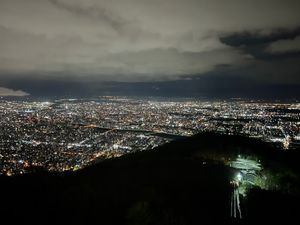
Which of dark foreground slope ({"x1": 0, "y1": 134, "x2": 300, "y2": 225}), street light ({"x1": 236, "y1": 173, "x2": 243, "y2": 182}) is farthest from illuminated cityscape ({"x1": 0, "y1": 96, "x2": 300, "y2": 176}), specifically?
street light ({"x1": 236, "y1": 173, "x2": 243, "y2": 182})

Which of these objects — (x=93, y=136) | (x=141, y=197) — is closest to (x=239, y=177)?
(x=141, y=197)

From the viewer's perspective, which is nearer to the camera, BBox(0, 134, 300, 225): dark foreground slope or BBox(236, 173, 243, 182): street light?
BBox(0, 134, 300, 225): dark foreground slope

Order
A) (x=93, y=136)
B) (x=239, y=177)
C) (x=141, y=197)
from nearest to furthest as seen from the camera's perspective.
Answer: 1. (x=141, y=197)
2. (x=239, y=177)
3. (x=93, y=136)

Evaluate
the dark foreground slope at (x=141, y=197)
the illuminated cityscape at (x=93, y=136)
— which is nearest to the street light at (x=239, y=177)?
the dark foreground slope at (x=141, y=197)

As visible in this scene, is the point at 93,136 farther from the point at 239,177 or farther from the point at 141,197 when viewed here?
the point at 141,197

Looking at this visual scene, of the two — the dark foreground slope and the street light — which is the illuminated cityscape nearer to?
the dark foreground slope

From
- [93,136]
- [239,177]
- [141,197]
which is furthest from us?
[93,136]

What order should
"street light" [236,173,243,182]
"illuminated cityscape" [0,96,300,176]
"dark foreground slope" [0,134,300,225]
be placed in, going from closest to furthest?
"dark foreground slope" [0,134,300,225] → "street light" [236,173,243,182] → "illuminated cityscape" [0,96,300,176]

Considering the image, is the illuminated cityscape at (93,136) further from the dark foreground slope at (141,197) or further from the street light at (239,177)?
the street light at (239,177)

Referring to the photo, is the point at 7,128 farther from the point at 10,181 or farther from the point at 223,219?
the point at 223,219
